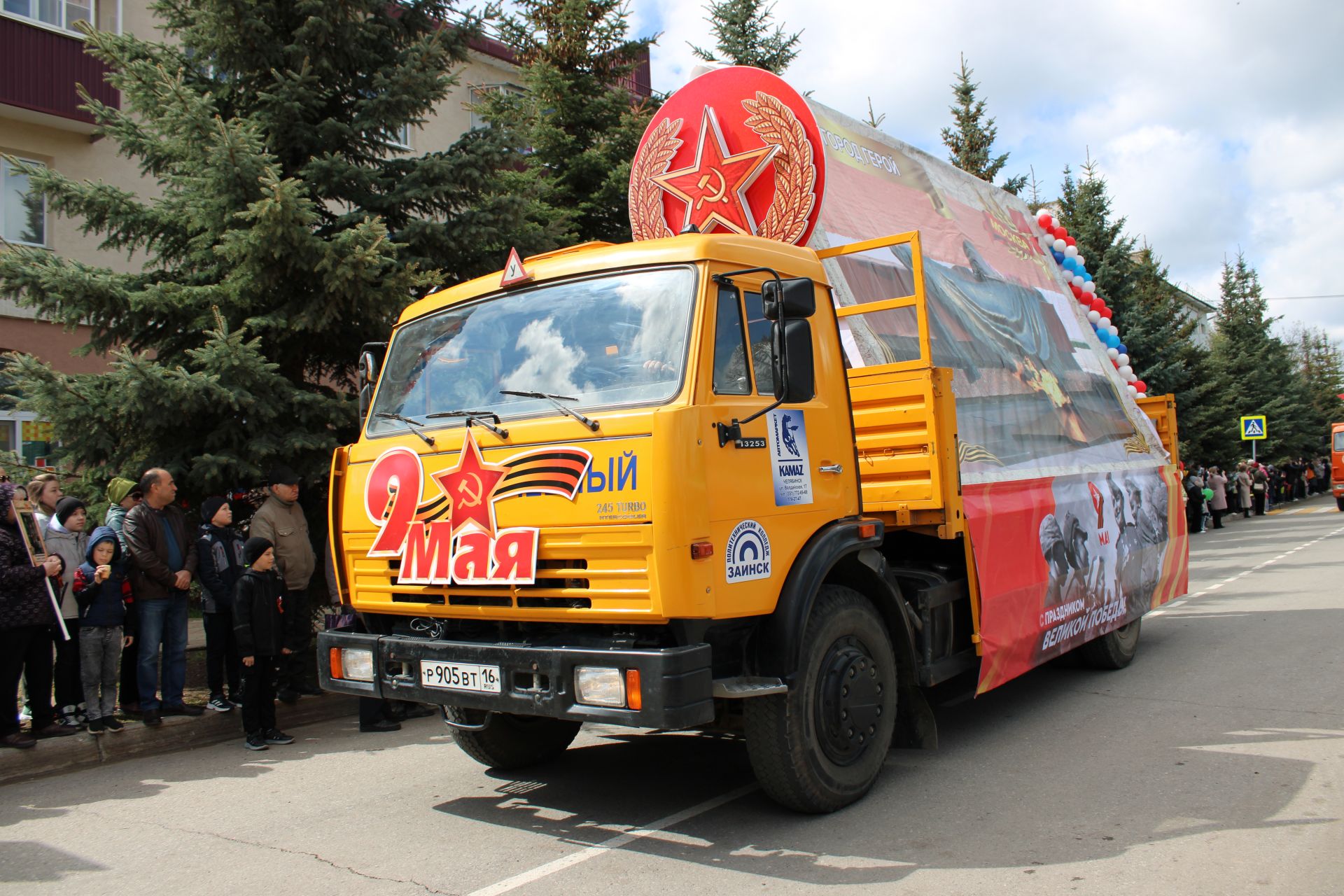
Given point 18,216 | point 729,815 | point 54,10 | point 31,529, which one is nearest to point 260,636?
point 31,529

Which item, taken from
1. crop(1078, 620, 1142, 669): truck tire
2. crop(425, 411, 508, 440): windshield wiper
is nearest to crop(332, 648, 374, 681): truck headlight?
crop(425, 411, 508, 440): windshield wiper

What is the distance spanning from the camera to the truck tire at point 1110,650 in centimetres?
819

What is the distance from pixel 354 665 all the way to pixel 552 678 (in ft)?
4.20

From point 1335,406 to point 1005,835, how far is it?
61298 millimetres

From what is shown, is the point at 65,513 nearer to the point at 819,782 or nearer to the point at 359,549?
the point at 359,549

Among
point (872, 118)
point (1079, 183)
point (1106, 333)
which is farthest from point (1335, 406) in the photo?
point (1106, 333)

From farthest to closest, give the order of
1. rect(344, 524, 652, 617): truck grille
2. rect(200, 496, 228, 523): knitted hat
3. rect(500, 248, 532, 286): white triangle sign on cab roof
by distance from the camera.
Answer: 1. rect(200, 496, 228, 523): knitted hat
2. rect(500, 248, 532, 286): white triangle sign on cab roof
3. rect(344, 524, 652, 617): truck grille

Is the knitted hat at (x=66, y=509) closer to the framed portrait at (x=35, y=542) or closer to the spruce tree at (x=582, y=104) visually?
the framed portrait at (x=35, y=542)

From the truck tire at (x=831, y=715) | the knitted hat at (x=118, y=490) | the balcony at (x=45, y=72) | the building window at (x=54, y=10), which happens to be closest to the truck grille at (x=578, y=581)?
the truck tire at (x=831, y=715)

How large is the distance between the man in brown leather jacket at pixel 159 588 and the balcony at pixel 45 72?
9388 mm

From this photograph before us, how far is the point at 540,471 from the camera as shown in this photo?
4336mm

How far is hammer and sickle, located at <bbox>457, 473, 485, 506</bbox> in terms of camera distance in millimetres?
4527

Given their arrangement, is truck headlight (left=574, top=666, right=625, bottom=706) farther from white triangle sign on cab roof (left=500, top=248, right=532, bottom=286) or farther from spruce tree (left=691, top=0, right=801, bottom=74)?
spruce tree (left=691, top=0, right=801, bottom=74)

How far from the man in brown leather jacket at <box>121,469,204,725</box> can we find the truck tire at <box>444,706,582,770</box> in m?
2.68
